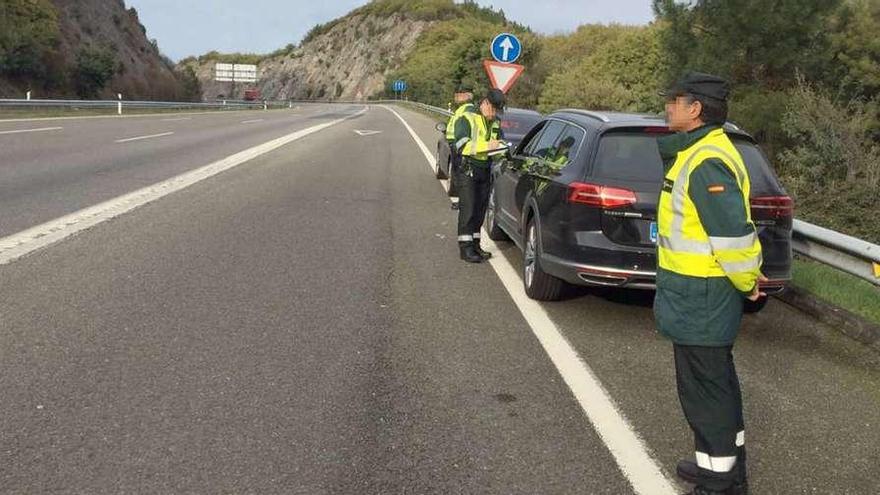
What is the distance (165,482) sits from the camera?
122 inches

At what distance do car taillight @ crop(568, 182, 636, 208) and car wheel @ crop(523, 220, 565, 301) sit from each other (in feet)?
2.03

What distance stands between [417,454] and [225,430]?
0.89 metres

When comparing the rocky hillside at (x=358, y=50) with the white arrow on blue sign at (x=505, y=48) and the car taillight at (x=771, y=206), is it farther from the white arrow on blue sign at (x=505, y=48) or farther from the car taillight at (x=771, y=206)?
the car taillight at (x=771, y=206)

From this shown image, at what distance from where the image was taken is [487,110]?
7469 mm

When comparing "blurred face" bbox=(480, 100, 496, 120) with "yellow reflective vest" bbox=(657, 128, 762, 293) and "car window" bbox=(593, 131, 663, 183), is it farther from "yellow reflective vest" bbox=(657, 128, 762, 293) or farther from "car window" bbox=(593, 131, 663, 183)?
"yellow reflective vest" bbox=(657, 128, 762, 293)

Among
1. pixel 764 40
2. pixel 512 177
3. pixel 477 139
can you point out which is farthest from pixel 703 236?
pixel 764 40

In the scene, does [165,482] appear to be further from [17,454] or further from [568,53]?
[568,53]

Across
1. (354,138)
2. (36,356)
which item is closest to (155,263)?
(36,356)

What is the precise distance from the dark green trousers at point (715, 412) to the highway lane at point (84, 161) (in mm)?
6652

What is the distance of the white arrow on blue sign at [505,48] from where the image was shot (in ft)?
54.5

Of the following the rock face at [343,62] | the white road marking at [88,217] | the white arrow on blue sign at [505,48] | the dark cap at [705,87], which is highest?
the rock face at [343,62]

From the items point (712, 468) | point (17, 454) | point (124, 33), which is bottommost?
point (17, 454)

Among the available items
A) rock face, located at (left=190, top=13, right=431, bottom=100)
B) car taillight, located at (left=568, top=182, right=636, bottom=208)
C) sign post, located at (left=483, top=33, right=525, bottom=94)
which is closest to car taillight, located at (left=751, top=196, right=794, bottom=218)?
car taillight, located at (left=568, top=182, right=636, bottom=208)

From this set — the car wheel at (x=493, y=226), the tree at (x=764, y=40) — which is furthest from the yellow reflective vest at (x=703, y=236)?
the tree at (x=764, y=40)
